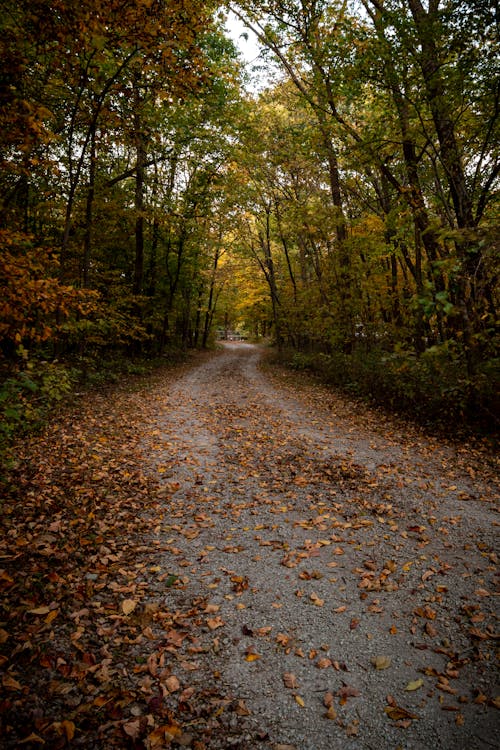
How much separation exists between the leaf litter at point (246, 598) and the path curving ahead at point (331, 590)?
0.05ft

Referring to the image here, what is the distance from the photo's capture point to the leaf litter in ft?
8.03

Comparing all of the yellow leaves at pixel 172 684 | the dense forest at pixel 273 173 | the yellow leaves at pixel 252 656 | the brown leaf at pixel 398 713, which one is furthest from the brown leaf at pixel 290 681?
the dense forest at pixel 273 173

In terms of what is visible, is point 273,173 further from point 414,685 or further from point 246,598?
point 414,685

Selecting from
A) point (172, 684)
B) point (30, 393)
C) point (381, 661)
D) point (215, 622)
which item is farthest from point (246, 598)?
point (30, 393)

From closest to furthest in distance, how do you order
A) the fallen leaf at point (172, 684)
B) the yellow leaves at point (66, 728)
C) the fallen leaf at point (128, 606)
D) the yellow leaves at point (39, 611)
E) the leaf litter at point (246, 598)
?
the yellow leaves at point (66, 728) → the leaf litter at point (246, 598) → the fallen leaf at point (172, 684) → the yellow leaves at point (39, 611) → the fallen leaf at point (128, 606)

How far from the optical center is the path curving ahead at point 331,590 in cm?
249

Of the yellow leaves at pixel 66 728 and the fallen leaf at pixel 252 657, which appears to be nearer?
the yellow leaves at pixel 66 728

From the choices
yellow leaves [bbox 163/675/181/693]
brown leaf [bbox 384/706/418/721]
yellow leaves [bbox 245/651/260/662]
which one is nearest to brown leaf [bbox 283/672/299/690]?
yellow leaves [bbox 245/651/260/662]

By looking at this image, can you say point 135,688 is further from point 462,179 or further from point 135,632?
point 462,179

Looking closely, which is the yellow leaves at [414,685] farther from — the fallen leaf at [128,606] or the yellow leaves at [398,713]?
the fallen leaf at [128,606]

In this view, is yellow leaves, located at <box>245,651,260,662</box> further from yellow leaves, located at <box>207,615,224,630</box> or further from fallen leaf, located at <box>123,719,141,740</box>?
fallen leaf, located at <box>123,719,141,740</box>

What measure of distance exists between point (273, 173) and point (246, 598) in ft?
62.4

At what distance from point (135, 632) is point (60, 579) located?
3.41 ft

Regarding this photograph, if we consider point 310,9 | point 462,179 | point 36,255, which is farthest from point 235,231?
point 36,255
